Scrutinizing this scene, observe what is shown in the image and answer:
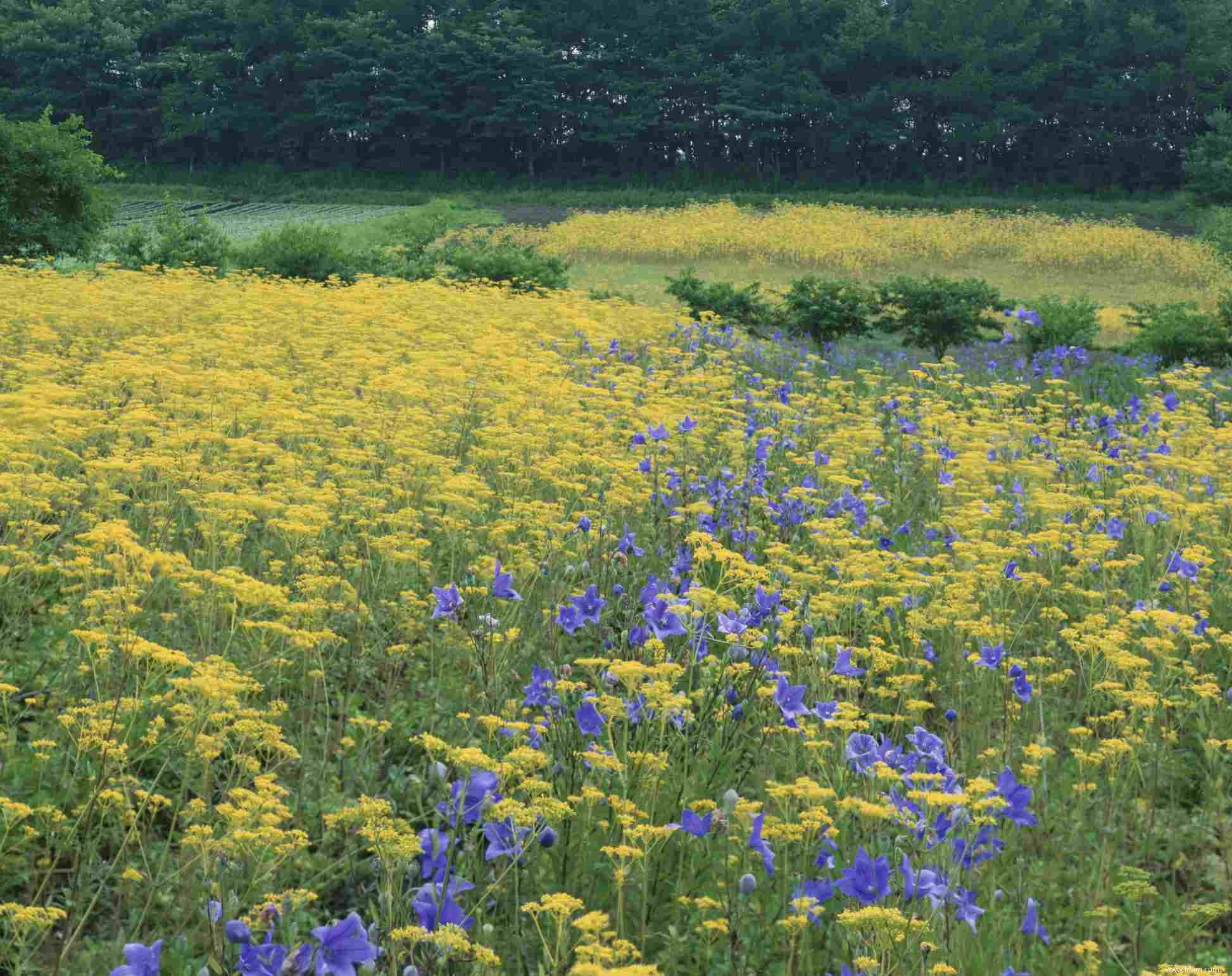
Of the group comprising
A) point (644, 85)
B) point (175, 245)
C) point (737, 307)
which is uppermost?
point (644, 85)

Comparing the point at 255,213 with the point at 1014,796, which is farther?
the point at 255,213

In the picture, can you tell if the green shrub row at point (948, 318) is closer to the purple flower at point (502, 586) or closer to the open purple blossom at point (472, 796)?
the purple flower at point (502, 586)

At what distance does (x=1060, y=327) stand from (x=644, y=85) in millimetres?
43539

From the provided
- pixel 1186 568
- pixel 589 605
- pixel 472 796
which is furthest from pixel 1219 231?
pixel 472 796

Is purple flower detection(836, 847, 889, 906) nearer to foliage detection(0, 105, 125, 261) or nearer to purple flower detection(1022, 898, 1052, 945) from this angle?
purple flower detection(1022, 898, 1052, 945)

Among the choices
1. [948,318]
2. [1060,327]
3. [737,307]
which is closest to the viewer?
[1060,327]

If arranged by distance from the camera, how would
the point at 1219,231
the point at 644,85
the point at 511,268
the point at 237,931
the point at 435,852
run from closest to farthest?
the point at 237,931, the point at 435,852, the point at 511,268, the point at 1219,231, the point at 644,85

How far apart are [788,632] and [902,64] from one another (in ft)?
172

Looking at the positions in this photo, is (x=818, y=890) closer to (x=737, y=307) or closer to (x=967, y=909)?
(x=967, y=909)

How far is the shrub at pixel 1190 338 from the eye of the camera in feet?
35.9

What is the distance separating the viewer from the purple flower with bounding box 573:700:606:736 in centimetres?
301

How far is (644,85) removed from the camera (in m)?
51.8

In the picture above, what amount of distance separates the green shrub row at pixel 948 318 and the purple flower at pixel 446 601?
8572 mm

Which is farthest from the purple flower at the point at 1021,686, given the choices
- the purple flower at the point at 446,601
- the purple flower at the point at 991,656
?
the purple flower at the point at 446,601
